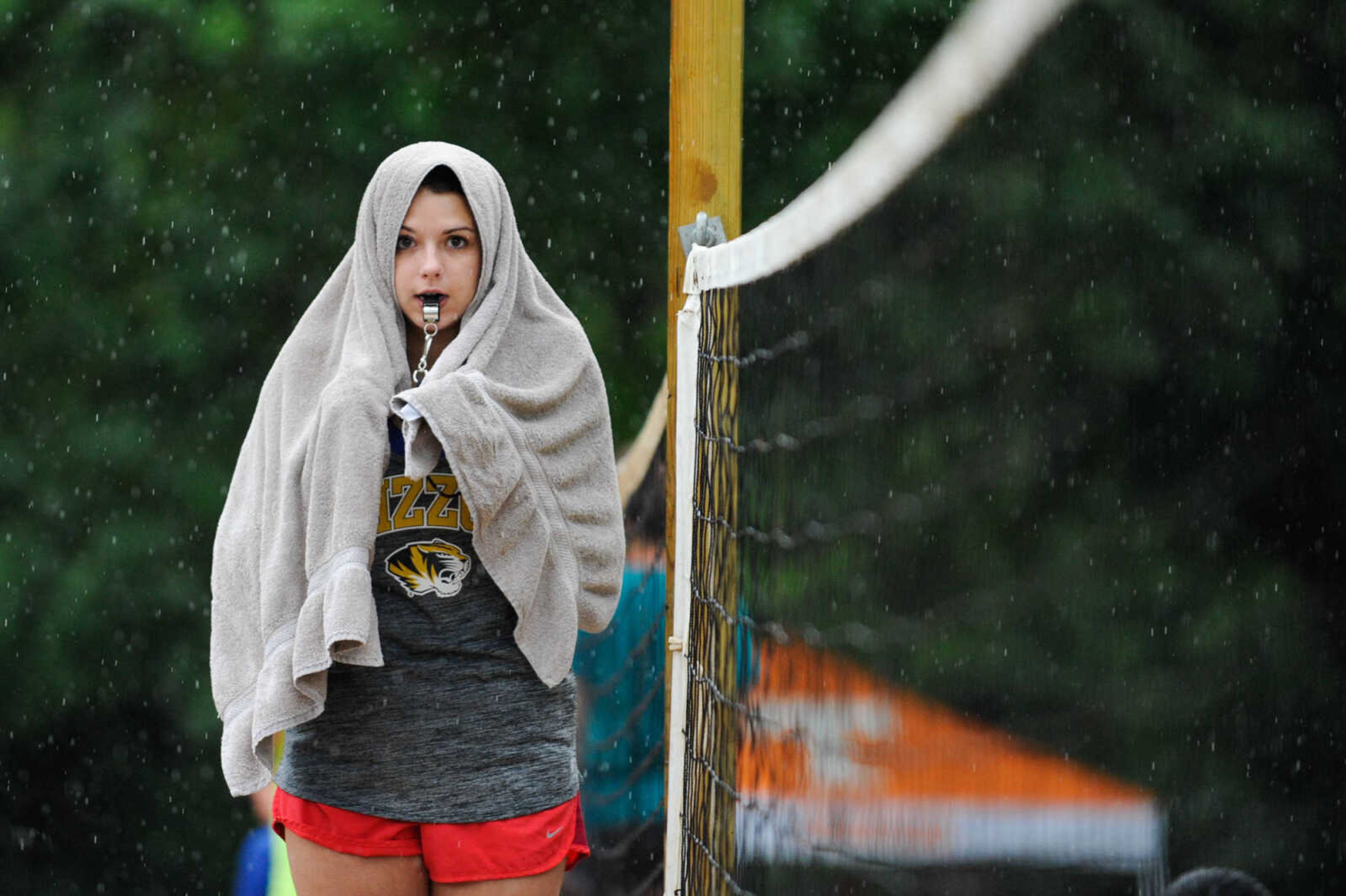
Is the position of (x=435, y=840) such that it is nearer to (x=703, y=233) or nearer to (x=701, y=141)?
(x=703, y=233)

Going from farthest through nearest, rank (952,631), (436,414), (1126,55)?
(436,414)
(952,631)
(1126,55)

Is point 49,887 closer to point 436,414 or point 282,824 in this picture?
point 282,824

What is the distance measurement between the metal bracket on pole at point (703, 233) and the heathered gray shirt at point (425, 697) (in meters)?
1.06

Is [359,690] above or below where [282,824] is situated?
above

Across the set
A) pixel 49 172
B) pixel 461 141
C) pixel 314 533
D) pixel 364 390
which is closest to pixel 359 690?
pixel 314 533

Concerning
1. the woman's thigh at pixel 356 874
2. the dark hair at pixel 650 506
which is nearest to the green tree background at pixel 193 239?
the dark hair at pixel 650 506

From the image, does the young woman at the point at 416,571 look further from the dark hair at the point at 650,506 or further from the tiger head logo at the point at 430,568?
the dark hair at the point at 650,506

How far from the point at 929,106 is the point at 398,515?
122 centimetres

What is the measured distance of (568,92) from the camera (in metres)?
5.71

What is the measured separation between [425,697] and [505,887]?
0.89 feet

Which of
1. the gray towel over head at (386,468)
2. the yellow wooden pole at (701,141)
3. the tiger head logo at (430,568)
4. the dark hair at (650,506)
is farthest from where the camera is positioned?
the dark hair at (650,506)

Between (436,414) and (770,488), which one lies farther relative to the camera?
(770,488)

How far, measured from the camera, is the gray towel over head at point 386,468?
2123 mm

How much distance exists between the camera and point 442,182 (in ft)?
7.63
